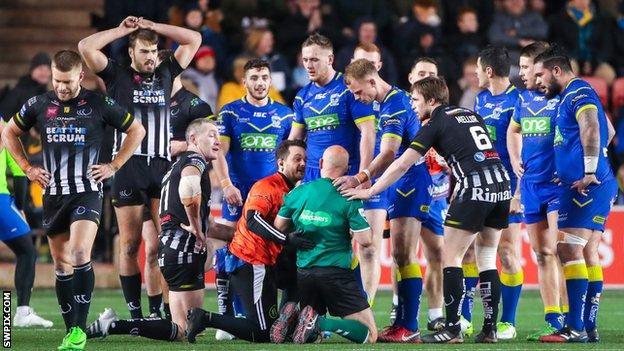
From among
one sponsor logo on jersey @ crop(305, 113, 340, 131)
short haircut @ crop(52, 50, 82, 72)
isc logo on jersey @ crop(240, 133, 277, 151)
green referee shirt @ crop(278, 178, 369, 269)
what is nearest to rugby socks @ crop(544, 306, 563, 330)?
green referee shirt @ crop(278, 178, 369, 269)

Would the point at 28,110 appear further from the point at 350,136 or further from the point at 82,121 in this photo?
the point at 350,136

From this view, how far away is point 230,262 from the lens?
39.7ft

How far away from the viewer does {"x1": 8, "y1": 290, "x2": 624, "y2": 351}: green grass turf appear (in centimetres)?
1148

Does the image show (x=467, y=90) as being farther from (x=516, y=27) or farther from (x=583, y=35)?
(x=583, y=35)

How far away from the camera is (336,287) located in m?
11.8

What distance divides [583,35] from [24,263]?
35.6 feet

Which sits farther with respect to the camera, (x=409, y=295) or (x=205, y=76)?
(x=205, y=76)

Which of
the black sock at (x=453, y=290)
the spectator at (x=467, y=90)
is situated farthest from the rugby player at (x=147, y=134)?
the spectator at (x=467, y=90)

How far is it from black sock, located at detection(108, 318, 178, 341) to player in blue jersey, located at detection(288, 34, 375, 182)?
207 cm

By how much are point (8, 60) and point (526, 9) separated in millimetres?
7860

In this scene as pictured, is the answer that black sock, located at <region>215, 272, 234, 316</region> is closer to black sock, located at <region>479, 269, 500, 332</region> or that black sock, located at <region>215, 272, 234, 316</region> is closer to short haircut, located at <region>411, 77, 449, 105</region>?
black sock, located at <region>479, 269, 500, 332</region>

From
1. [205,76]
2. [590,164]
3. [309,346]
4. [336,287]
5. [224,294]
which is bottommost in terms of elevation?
[309,346]

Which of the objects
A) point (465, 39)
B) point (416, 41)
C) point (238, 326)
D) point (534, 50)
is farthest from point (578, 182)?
point (465, 39)

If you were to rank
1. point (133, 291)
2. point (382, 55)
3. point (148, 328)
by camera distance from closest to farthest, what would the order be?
1. point (148, 328)
2. point (133, 291)
3. point (382, 55)
